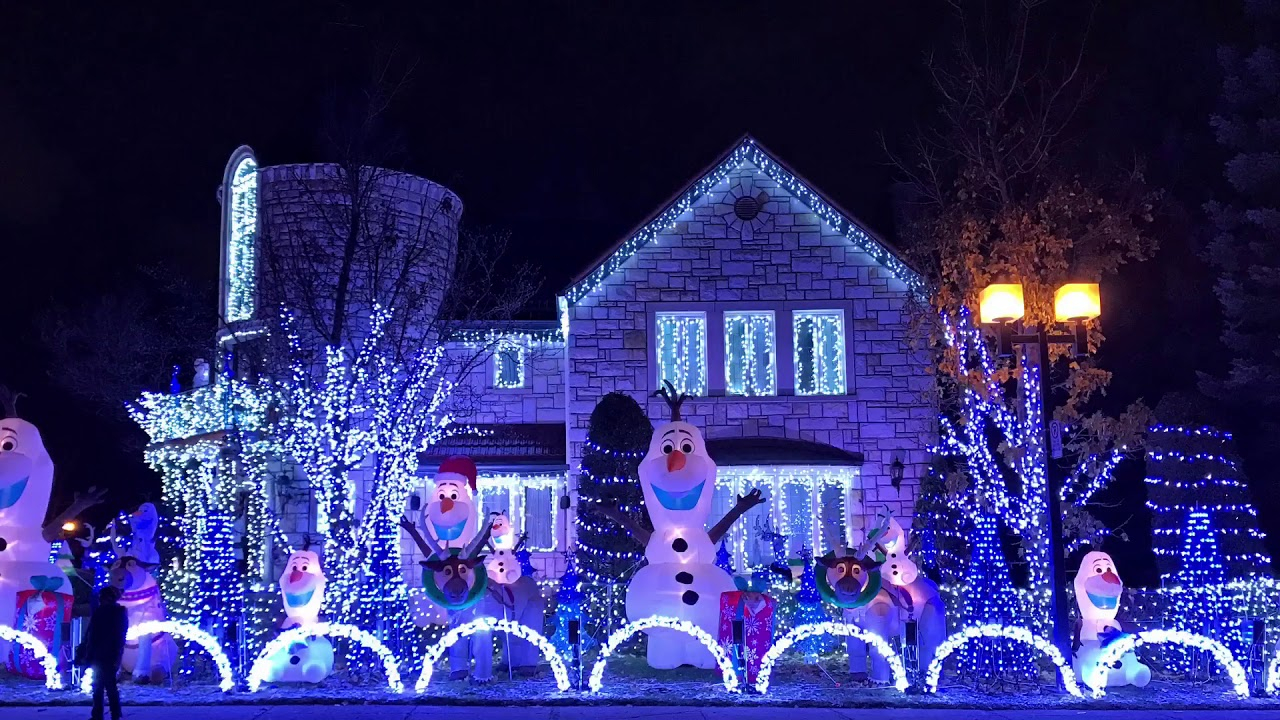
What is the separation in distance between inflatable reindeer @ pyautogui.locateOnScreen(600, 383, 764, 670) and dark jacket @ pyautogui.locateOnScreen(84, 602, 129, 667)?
5.11m

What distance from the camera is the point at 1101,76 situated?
44.4ft

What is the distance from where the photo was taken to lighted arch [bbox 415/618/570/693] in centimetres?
1061

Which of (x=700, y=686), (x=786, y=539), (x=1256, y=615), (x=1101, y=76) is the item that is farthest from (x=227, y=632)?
(x=1101, y=76)

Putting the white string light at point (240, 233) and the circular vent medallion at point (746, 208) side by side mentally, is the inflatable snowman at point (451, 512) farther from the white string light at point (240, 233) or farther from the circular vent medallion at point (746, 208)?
the circular vent medallion at point (746, 208)

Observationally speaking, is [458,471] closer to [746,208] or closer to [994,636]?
[994,636]

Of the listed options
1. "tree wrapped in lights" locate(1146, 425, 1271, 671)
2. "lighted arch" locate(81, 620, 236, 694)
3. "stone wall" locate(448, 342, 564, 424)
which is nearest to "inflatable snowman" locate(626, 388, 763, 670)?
"lighted arch" locate(81, 620, 236, 694)

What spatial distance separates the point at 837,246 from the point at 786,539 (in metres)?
5.62

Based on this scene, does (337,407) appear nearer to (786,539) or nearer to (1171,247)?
(786,539)

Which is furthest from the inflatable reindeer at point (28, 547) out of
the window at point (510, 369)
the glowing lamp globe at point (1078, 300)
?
the glowing lamp globe at point (1078, 300)

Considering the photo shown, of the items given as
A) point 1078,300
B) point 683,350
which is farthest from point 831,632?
point 683,350

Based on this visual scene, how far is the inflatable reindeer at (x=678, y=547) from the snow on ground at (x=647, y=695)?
427mm

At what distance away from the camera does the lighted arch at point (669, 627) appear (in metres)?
10.6

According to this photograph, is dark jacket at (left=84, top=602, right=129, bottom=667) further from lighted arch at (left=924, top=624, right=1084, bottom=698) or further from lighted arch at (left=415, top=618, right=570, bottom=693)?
lighted arch at (left=924, top=624, right=1084, bottom=698)

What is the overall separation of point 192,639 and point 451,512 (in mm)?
3227
